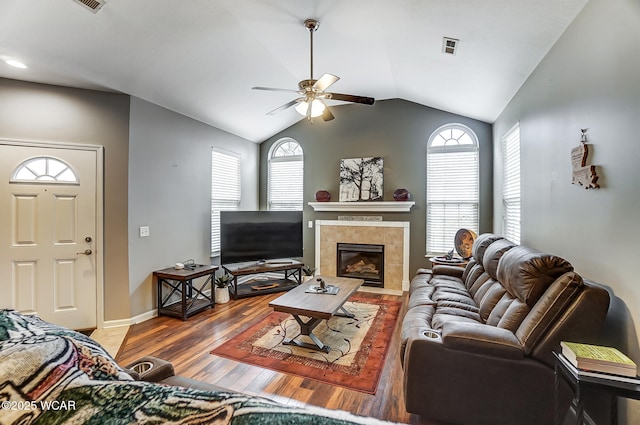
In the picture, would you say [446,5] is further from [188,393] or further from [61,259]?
[61,259]

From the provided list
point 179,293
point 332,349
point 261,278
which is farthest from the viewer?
point 261,278

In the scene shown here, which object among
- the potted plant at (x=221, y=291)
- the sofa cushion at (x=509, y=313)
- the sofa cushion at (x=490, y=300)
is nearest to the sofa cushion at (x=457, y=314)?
the sofa cushion at (x=490, y=300)

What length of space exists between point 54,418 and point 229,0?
10.5ft

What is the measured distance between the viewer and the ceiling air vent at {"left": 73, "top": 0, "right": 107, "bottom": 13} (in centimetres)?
238

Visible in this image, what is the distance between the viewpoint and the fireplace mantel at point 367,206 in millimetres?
5156

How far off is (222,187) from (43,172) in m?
2.41

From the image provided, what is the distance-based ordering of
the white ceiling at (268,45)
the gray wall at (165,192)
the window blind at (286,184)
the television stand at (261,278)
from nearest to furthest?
the white ceiling at (268,45) → the gray wall at (165,192) → the television stand at (261,278) → the window blind at (286,184)

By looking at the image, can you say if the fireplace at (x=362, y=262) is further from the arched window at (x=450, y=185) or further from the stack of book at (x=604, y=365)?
the stack of book at (x=604, y=365)

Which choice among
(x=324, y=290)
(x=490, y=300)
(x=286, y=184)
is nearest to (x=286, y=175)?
(x=286, y=184)

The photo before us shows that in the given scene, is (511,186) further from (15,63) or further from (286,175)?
(15,63)

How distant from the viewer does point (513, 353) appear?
6.01ft

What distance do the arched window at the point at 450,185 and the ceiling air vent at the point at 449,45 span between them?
2.14m

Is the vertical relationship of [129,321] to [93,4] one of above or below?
below

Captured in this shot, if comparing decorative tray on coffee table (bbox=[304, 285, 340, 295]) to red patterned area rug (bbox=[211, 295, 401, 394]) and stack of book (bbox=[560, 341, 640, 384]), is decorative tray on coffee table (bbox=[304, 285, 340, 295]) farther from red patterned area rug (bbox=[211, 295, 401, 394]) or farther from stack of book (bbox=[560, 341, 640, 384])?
stack of book (bbox=[560, 341, 640, 384])
